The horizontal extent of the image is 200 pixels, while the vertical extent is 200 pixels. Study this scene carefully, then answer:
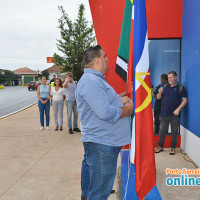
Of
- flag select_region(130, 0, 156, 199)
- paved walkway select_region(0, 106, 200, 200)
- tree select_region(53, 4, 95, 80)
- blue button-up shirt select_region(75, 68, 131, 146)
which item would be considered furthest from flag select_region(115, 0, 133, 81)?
tree select_region(53, 4, 95, 80)

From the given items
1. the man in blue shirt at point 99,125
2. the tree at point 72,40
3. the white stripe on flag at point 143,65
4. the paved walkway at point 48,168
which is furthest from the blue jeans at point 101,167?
the tree at point 72,40

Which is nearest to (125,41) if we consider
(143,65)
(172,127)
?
(143,65)

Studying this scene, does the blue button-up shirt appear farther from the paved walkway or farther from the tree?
the tree

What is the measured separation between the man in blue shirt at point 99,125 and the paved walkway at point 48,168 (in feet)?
4.45

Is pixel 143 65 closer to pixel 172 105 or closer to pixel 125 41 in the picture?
pixel 125 41

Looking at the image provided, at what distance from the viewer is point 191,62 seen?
16.0ft

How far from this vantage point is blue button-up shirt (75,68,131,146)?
2.05 meters

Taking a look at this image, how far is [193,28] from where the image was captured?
185 inches

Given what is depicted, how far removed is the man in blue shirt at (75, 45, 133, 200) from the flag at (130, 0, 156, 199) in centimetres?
15

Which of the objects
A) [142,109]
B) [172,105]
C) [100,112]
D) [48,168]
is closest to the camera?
[100,112]

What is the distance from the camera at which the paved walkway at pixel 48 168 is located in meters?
3.51

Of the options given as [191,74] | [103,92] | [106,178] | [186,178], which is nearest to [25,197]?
[106,178]

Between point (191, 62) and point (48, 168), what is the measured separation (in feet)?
11.9

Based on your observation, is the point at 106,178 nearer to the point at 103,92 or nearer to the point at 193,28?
the point at 103,92
